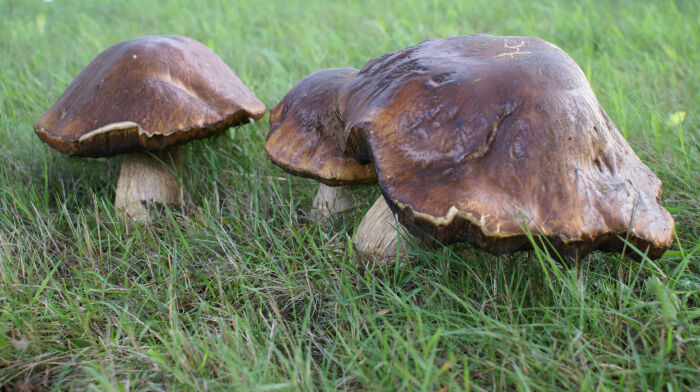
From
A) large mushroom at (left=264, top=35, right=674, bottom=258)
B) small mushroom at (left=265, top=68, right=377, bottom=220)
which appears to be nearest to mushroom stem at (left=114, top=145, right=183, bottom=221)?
small mushroom at (left=265, top=68, right=377, bottom=220)

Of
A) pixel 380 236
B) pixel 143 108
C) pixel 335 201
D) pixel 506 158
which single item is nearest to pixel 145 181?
pixel 143 108

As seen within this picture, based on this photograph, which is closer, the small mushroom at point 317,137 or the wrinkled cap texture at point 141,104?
the small mushroom at point 317,137

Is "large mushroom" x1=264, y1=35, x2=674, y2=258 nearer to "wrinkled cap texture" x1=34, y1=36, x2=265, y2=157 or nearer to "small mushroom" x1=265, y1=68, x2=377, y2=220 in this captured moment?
"small mushroom" x1=265, y1=68, x2=377, y2=220

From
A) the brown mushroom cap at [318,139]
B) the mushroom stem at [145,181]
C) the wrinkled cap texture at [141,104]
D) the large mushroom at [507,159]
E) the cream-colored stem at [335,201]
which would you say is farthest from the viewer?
the mushroom stem at [145,181]

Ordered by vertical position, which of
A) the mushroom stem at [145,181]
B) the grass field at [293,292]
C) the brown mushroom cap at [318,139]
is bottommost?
the grass field at [293,292]

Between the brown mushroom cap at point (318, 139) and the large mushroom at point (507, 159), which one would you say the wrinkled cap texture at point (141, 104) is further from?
the large mushroom at point (507, 159)

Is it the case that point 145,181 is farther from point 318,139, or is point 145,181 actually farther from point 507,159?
point 507,159

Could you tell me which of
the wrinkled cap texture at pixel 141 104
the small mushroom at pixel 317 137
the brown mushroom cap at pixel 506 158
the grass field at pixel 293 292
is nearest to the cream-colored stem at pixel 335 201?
the grass field at pixel 293 292
